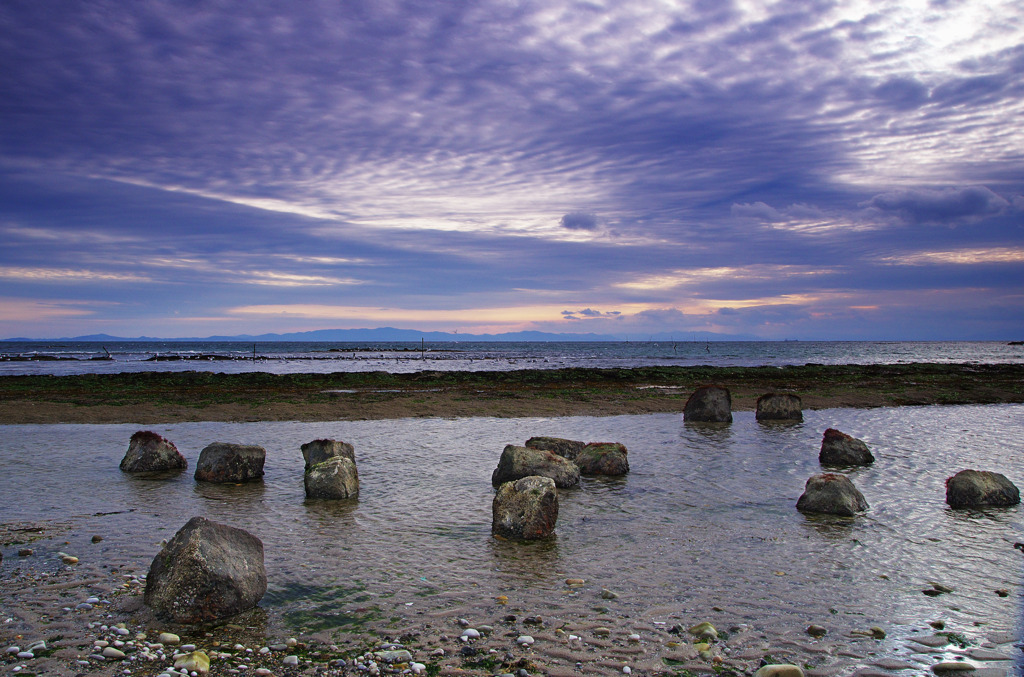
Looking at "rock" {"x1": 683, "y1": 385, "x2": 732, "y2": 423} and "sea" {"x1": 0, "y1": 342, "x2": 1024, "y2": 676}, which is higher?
"rock" {"x1": 683, "y1": 385, "x2": 732, "y2": 423}

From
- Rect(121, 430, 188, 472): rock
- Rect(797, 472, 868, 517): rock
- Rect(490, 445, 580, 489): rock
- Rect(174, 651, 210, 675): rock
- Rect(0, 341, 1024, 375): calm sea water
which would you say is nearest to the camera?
Rect(174, 651, 210, 675): rock

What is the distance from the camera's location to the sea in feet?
20.1

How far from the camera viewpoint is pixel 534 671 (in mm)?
5434

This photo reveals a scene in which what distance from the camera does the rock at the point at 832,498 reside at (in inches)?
415

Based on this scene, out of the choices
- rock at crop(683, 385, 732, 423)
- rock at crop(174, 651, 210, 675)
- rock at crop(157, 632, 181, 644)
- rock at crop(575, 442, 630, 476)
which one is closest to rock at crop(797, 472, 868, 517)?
rock at crop(575, 442, 630, 476)

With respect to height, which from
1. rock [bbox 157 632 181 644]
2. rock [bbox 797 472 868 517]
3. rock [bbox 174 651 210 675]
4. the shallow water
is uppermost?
rock [bbox 797 472 868 517]

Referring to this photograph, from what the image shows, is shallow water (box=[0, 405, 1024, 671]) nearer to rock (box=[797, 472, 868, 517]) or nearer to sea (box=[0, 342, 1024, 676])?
sea (box=[0, 342, 1024, 676])

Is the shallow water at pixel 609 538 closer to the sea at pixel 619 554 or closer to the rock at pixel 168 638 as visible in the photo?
the sea at pixel 619 554

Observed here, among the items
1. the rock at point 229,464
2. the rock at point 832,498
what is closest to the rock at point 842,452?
the rock at point 832,498

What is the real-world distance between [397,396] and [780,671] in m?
28.0

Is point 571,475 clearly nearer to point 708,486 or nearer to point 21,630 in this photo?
point 708,486

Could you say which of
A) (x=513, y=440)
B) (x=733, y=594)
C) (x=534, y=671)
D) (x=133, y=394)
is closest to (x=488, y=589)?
(x=534, y=671)

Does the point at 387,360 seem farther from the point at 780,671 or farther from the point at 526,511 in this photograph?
the point at 780,671

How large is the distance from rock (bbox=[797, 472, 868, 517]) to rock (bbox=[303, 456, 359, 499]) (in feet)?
26.2
